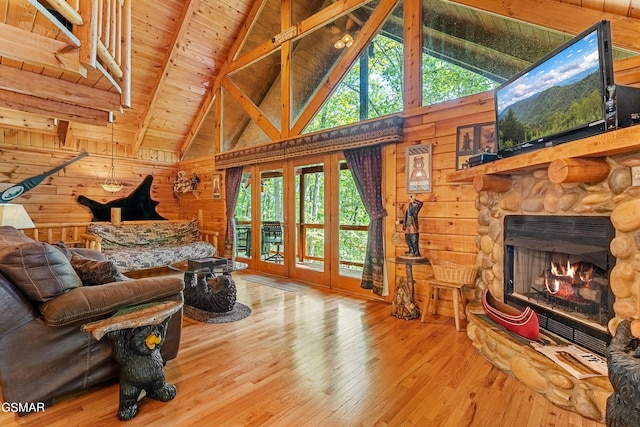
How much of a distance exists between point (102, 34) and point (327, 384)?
3.30m

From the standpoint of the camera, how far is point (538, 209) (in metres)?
2.33

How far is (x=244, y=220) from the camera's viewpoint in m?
5.74

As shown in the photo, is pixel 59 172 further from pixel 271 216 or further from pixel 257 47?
pixel 257 47

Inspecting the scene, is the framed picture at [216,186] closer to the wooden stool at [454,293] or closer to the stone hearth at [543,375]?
the wooden stool at [454,293]

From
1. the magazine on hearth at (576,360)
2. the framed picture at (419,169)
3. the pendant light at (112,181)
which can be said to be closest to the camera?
the magazine on hearth at (576,360)

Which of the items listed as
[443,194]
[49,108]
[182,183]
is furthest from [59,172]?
[443,194]

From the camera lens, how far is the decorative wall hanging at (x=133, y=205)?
589 centimetres

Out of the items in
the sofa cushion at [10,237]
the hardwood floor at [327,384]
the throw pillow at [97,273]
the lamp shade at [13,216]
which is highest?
the lamp shade at [13,216]

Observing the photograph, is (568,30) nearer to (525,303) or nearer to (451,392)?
(525,303)

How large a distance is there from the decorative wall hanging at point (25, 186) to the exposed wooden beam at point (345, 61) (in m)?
4.15

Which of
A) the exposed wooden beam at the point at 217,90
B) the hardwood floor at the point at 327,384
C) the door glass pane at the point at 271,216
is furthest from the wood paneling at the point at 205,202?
the hardwood floor at the point at 327,384

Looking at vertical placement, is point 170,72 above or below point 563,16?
above

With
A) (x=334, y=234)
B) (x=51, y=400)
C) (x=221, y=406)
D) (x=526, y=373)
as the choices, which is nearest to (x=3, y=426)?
(x=51, y=400)

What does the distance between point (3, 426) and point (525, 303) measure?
338cm
